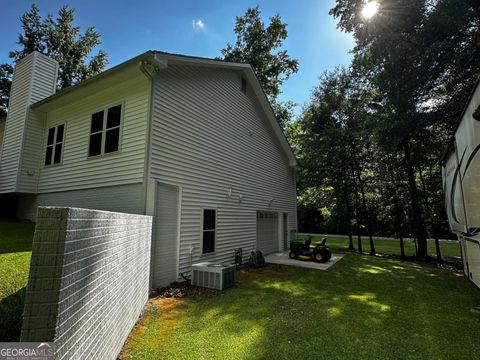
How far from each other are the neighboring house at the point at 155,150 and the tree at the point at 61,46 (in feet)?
52.5

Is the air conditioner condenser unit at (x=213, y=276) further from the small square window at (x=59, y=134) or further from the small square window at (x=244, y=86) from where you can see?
the small square window at (x=244, y=86)

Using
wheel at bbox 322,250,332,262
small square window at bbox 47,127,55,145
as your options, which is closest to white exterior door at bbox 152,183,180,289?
small square window at bbox 47,127,55,145

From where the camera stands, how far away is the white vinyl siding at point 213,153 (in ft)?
23.9

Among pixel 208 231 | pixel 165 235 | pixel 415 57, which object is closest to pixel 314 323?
pixel 165 235

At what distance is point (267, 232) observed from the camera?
1299 cm

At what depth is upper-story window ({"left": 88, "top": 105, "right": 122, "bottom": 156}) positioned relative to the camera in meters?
7.36

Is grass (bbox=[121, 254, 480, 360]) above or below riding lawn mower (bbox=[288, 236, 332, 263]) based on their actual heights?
below

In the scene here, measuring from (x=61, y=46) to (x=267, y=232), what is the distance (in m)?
24.7

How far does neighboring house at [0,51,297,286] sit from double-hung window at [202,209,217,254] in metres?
0.03

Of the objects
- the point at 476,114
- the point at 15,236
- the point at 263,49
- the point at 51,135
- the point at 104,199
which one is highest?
the point at 263,49

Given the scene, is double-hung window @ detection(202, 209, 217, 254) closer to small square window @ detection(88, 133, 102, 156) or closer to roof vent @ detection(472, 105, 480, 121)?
small square window @ detection(88, 133, 102, 156)

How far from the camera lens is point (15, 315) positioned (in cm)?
373

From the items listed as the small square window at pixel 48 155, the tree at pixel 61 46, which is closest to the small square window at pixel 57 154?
the small square window at pixel 48 155

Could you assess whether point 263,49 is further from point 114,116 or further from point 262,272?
point 262,272
